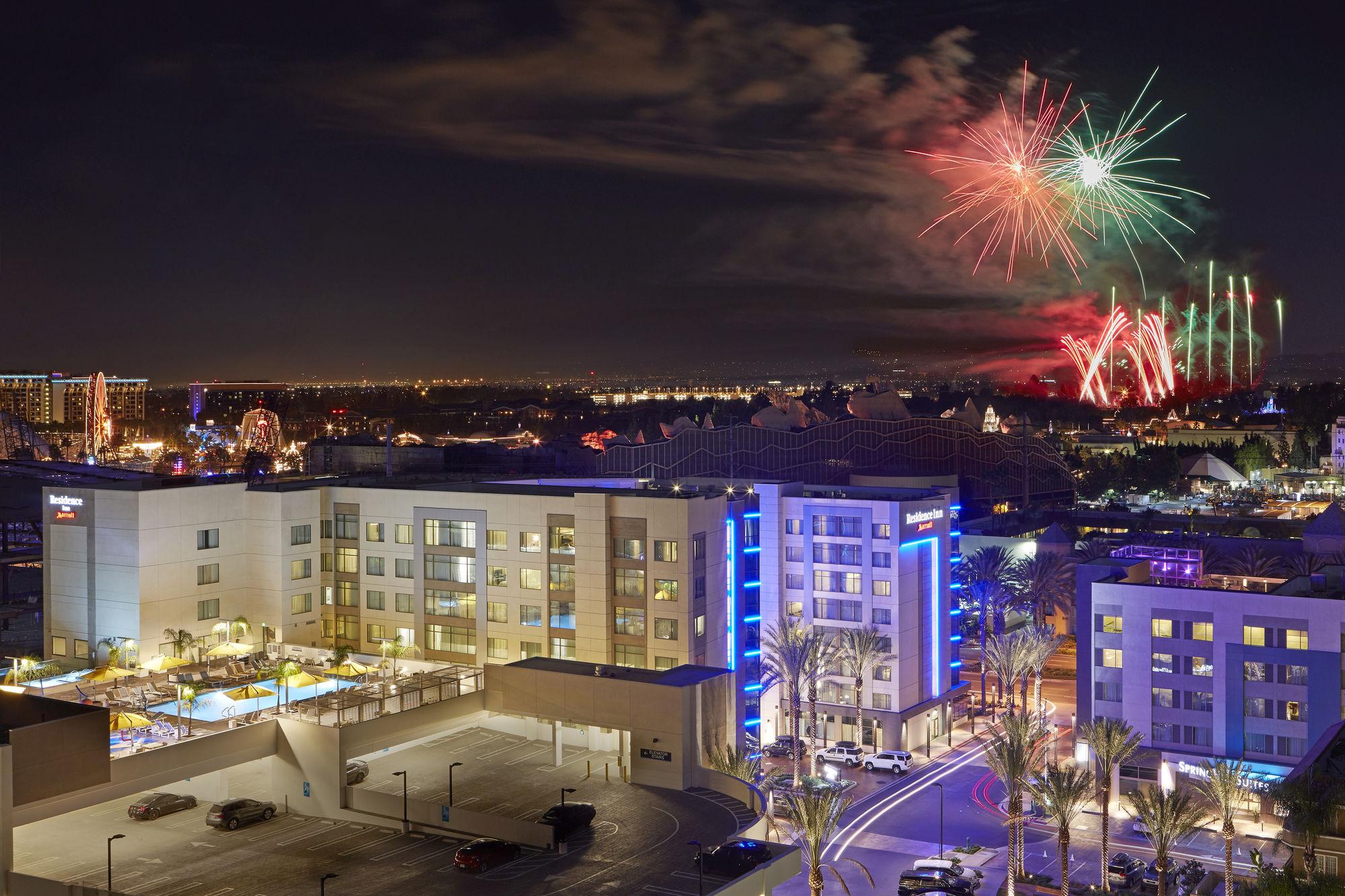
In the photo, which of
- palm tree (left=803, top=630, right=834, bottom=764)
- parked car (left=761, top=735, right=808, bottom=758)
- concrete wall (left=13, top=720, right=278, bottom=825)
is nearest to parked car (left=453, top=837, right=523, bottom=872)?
concrete wall (left=13, top=720, right=278, bottom=825)

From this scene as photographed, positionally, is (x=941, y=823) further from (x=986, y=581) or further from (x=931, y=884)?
(x=986, y=581)

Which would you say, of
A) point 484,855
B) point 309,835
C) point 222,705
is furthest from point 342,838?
point 222,705

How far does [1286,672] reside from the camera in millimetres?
38062

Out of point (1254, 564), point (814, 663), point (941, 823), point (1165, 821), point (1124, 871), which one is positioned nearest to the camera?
point (1165, 821)

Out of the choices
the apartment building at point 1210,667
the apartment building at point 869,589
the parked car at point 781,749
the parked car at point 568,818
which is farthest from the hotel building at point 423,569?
the apartment building at point 1210,667

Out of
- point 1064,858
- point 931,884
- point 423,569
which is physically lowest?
point 931,884

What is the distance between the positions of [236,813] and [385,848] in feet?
11.8

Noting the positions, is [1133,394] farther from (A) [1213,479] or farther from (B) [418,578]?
(B) [418,578]

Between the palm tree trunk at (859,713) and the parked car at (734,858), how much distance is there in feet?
76.5

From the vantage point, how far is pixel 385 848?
81.9 feet

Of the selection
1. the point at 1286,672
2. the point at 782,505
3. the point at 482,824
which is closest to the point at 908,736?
the point at 782,505

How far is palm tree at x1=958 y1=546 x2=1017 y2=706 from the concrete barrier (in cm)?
3028

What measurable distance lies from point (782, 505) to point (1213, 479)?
78184mm

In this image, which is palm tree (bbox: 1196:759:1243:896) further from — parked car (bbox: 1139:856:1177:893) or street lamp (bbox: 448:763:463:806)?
street lamp (bbox: 448:763:463:806)
